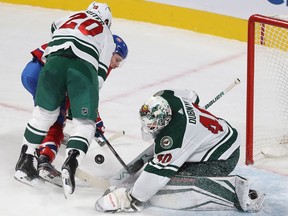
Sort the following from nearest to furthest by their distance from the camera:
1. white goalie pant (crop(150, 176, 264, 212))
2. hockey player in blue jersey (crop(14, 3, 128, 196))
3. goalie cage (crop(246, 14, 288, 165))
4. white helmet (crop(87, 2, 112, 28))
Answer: white goalie pant (crop(150, 176, 264, 212))
hockey player in blue jersey (crop(14, 3, 128, 196))
white helmet (crop(87, 2, 112, 28))
goalie cage (crop(246, 14, 288, 165))

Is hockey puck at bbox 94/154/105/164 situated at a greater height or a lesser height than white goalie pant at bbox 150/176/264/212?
lesser

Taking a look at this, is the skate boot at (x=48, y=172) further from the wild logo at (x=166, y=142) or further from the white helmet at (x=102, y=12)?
the white helmet at (x=102, y=12)

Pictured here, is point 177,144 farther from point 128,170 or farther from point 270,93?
point 270,93

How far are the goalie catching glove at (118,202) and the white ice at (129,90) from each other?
5cm

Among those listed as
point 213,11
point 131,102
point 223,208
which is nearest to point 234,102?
point 131,102

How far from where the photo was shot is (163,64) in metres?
5.84

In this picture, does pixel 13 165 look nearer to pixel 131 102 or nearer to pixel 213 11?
pixel 131 102

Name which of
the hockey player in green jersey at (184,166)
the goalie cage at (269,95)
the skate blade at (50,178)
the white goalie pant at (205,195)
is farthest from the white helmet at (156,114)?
the goalie cage at (269,95)

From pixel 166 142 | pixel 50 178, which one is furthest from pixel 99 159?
pixel 166 142

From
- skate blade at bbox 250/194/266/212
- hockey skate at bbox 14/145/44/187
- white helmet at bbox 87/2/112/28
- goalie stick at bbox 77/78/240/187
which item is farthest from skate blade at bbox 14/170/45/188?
skate blade at bbox 250/194/266/212

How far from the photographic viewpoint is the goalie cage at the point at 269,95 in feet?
14.1

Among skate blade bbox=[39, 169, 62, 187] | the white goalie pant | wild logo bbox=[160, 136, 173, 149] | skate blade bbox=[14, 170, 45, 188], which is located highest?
wild logo bbox=[160, 136, 173, 149]

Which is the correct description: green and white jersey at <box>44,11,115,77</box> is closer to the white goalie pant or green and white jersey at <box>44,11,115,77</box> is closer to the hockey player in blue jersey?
the hockey player in blue jersey

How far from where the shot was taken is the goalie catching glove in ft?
11.6
